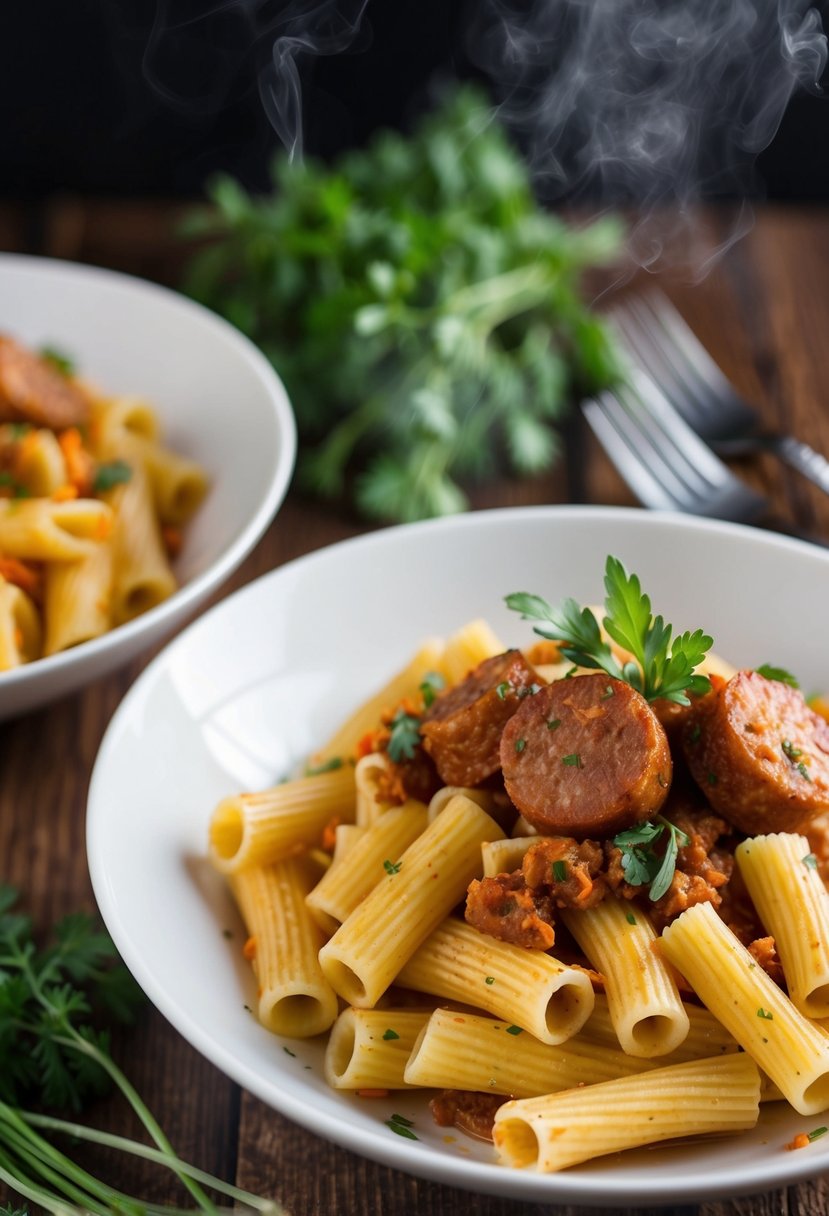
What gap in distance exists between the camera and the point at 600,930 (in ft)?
6.98

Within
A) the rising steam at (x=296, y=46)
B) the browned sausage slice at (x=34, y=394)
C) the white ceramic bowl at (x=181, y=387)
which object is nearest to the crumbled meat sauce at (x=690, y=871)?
the white ceramic bowl at (x=181, y=387)

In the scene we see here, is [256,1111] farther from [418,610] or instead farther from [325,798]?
[418,610]

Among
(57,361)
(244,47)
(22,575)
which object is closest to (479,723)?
(22,575)

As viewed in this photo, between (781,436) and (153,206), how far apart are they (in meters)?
2.72

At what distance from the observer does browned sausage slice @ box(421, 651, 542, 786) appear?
7.65 ft

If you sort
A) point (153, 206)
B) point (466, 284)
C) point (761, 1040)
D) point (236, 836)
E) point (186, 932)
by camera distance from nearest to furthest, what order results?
point (761, 1040) < point (186, 932) < point (236, 836) < point (466, 284) < point (153, 206)

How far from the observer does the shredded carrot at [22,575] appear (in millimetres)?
3145

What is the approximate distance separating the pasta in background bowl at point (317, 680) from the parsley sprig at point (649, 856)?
0.37 m

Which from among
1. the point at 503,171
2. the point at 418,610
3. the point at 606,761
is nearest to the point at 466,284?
the point at 503,171

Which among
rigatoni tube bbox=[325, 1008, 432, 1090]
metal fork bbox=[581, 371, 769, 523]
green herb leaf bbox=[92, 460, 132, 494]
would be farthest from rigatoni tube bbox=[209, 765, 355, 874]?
metal fork bbox=[581, 371, 769, 523]

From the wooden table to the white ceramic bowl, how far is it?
33 centimetres

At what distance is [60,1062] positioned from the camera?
2.39 meters

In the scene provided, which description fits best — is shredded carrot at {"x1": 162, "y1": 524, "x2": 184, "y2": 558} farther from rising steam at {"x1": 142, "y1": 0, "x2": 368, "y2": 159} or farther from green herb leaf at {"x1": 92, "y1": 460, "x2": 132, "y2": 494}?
rising steam at {"x1": 142, "y1": 0, "x2": 368, "y2": 159}

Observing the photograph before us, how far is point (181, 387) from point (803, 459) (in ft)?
5.60
